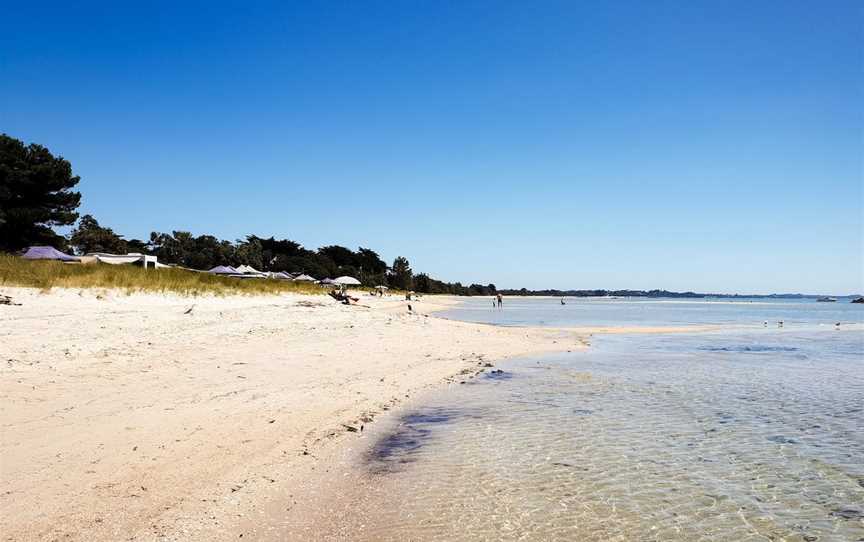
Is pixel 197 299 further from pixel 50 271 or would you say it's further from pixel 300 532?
pixel 300 532

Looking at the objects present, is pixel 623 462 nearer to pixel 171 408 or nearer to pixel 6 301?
pixel 171 408

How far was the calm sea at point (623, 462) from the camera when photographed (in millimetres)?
4824

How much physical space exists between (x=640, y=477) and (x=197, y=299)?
19.8 m

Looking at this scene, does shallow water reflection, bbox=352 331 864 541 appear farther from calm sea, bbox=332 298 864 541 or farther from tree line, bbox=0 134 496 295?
tree line, bbox=0 134 496 295

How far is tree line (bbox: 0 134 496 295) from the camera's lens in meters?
44.6

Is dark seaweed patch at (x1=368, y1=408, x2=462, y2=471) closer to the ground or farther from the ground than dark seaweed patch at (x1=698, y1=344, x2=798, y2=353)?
closer to the ground

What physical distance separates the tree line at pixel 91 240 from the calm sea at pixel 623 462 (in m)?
48.7

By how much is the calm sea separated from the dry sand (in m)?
1.08

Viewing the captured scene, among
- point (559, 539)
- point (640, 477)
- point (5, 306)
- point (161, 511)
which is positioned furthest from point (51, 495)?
point (5, 306)

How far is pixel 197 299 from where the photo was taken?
71.5 ft

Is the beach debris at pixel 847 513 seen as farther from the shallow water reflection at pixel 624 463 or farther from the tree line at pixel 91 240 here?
the tree line at pixel 91 240

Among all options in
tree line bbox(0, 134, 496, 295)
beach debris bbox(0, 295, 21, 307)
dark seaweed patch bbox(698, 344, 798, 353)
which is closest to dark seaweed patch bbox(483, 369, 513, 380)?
dark seaweed patch bbox(698, 344, 798, 353)

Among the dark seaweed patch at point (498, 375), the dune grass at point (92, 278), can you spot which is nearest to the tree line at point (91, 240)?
the dune grass at point (92, 278)

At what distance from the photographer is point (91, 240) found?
73.3 meters
